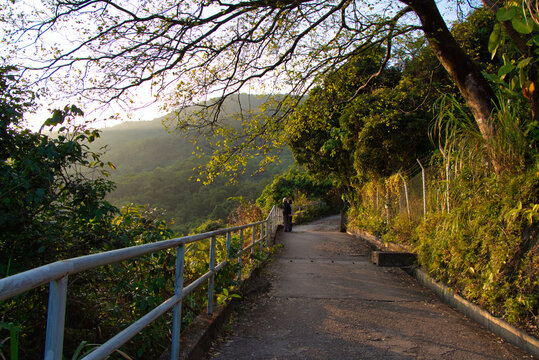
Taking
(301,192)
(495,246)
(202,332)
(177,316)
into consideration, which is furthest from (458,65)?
(301,192)

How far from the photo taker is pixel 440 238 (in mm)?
6203

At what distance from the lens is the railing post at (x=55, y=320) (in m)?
1.42

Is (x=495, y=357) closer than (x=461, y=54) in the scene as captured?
Yes

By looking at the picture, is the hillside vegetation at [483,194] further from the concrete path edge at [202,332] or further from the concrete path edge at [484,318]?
the concrete path edge at [202,332]

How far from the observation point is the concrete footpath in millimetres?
3773

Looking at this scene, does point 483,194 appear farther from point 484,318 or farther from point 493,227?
point 484,318

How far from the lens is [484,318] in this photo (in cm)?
455

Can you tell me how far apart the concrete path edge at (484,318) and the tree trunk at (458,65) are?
8.11 ft

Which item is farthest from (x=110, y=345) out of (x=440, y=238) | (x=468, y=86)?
(x=468, y=86)

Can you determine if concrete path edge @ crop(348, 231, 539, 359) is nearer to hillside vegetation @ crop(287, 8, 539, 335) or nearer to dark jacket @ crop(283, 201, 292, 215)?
hillside vegetation @ crop(287, 8, 539, 335)

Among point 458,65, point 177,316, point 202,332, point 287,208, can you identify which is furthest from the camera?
point 287,208

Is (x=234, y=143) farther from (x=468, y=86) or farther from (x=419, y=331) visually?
(x=419, y=331)

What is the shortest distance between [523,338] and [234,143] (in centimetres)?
704

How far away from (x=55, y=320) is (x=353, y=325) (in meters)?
3.77
